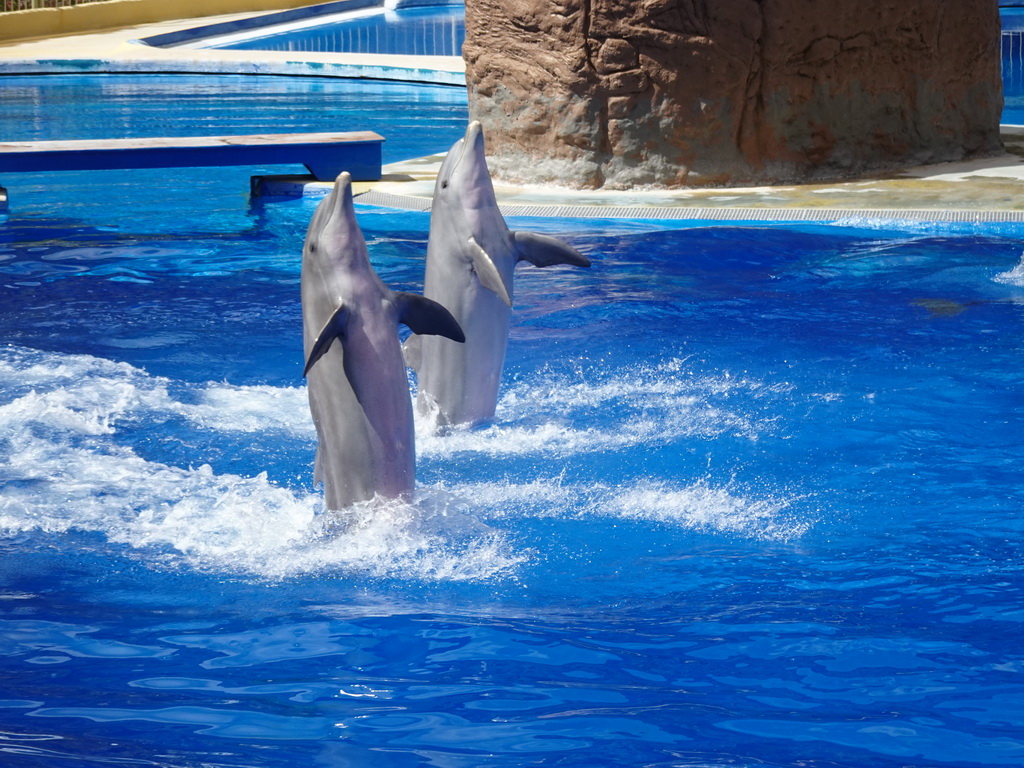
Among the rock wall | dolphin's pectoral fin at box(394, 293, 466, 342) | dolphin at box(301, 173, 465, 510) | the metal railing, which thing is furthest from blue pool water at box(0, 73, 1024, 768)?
the metal railing

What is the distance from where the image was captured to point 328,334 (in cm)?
364

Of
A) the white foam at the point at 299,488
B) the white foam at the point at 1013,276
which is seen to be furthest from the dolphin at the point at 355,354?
the white foam at the point at 1013,276

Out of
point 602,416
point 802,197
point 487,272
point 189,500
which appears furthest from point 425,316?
point 802,197

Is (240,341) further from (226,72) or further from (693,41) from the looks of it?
(226,72)

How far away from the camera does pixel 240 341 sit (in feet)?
22.6

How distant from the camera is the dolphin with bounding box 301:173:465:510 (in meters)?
3.82

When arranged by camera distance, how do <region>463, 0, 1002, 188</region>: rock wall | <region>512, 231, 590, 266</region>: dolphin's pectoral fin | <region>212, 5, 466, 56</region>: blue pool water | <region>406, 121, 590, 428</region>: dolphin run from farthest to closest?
<region>212, 5, 466, 56</region>: blue pool water → <region>463, 0, 1002, 188</region>: rock wall → <region>406, 121, 590, 428</region>: dolphin → <region>512, 231, 590, 266</region>: dolphin's pectoral fin

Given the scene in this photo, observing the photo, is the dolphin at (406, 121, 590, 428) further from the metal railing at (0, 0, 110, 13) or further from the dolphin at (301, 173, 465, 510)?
the metal railing at (0, 0, 110, 13)

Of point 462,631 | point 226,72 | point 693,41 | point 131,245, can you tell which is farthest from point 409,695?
point 226,72

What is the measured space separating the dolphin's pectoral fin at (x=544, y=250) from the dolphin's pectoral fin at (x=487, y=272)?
0.44 feet

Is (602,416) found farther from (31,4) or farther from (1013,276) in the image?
(31,4)

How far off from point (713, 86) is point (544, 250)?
18.5ft

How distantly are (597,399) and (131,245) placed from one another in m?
4.81

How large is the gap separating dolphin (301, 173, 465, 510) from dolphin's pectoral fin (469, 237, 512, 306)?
60 cm
